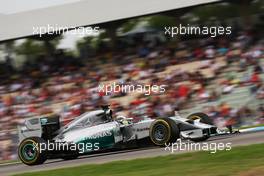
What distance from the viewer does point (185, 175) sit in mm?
8219

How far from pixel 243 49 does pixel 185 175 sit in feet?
39.0

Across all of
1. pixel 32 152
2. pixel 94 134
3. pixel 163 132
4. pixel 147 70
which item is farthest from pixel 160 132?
pixel 147 70

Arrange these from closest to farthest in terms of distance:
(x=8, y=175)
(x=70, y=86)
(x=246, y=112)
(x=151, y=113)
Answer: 1. (x=8, y=175)
2. (x=246, y=112)
3. (x=151, y=113)
4. (x=70, y=86)

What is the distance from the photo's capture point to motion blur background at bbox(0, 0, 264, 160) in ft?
59.3

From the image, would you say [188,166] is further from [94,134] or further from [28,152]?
[28,152]

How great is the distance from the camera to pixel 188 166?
925cm

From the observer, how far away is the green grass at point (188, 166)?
324 inches

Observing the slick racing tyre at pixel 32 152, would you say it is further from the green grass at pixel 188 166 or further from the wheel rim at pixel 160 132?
the wheel rim at pixel 160 132

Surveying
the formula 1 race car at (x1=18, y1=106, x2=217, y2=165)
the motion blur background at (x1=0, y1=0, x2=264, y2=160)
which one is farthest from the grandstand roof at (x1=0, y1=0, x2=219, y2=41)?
the formula 1 race car at (x1=18, y1=106, x2=217, y2=165)

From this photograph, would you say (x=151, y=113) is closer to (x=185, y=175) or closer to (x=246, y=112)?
(x=246, y=112)

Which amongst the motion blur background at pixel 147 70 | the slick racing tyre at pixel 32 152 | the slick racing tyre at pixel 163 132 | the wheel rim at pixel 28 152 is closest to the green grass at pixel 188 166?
the slick racing tyre at pixel 163 132

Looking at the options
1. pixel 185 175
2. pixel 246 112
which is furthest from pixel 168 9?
pixel 185 175

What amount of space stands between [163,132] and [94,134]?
1.86 metres

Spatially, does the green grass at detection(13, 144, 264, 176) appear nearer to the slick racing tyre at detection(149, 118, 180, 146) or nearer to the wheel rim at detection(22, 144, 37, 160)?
the slick racing tyre at detection(149, 118, 180, 146)
